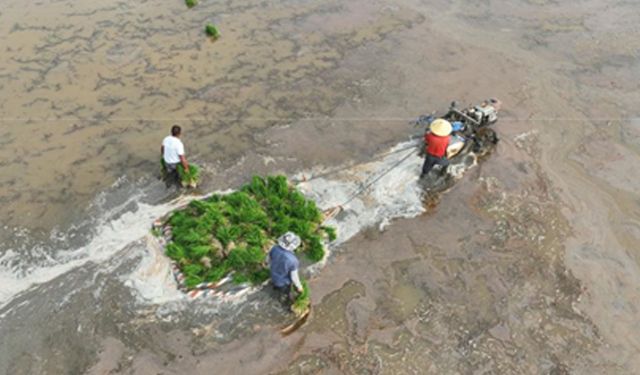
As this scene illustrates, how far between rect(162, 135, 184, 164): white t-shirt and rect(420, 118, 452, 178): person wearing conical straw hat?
4240 mm

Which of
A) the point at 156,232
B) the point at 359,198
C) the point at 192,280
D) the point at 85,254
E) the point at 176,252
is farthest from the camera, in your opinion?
the point at 359,198

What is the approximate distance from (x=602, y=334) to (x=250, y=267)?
16.8 feet

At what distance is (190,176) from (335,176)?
103 inches

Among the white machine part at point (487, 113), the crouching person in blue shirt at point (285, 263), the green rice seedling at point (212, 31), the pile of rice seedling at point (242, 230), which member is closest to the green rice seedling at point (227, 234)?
the pile of rice seedling at point (242, 230)

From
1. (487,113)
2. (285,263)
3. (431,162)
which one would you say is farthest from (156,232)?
(487,113)

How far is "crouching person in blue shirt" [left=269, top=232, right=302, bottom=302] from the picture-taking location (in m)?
6.46

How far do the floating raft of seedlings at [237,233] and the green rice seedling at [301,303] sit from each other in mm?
14

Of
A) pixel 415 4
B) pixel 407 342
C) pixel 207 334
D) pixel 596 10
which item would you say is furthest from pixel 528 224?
pixel 596 10

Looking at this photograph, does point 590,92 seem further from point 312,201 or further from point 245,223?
point 245,223

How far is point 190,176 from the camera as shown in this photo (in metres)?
8.59

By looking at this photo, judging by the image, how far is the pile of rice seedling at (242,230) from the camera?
23.9 ft

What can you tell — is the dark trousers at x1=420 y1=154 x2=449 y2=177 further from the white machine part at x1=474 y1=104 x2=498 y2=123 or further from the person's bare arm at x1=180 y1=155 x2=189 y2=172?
the person's bare arm at x1=180 y1=155 x2=189 y2=172

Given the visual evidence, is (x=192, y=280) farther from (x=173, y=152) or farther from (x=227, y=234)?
(x=173, y=152)

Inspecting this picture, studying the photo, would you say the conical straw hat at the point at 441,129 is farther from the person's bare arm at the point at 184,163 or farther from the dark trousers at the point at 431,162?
the person's bare arm at the point at 184,163
